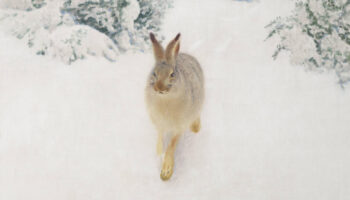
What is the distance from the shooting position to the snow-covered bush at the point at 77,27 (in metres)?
1.49

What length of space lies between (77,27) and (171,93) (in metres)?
0.86

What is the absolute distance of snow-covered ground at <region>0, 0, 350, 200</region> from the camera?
0.97 metres

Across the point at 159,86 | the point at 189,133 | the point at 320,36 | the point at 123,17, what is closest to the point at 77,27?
the point at 123,17

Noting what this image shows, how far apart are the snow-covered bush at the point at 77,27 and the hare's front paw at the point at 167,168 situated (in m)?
0.69

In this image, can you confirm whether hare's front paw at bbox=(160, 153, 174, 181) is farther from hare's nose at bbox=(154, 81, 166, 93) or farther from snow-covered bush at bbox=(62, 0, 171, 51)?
snow-covered bush at bbox=(62, 0, 171, 51)

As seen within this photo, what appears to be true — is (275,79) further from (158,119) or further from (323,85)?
(158,119)

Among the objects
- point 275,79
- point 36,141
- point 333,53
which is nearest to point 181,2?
point 275,79

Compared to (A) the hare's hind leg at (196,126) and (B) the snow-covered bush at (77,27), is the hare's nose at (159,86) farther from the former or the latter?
(B) the snow-covered bush at (77,27)

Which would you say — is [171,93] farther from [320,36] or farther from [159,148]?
[320,36]

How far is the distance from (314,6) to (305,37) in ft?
0.42

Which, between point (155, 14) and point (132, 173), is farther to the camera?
point (155, 14)

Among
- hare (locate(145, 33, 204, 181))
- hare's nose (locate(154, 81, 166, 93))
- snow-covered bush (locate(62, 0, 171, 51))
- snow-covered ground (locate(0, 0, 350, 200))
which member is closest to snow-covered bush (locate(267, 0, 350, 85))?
snow-covered ground (locate(0, 0, 350, 200))

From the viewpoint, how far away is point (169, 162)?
1.04 meters

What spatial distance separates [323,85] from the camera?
1.27 meters
